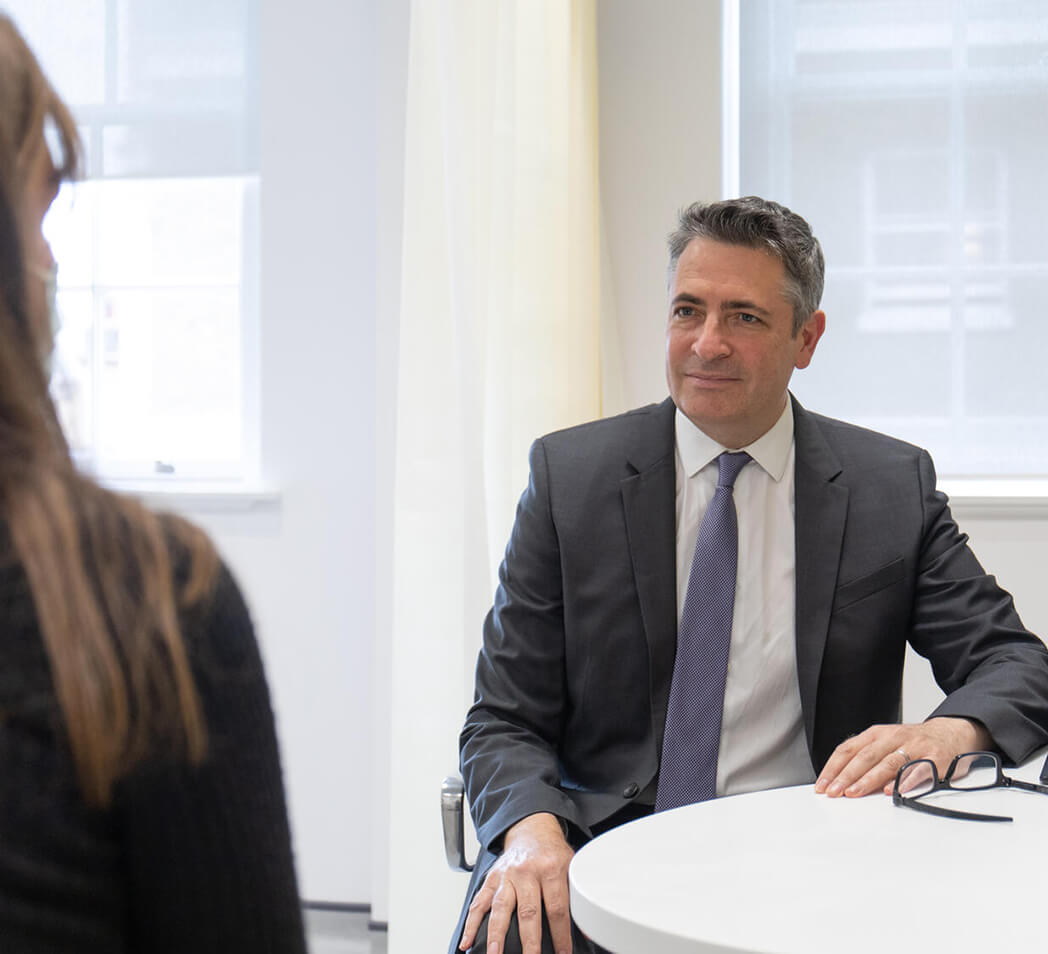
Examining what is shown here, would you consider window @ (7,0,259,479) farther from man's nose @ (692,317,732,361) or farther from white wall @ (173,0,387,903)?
man's nose @ (692,317,732,361)

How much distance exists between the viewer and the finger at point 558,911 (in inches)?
53.1

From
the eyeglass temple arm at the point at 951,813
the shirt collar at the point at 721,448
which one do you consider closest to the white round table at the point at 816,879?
the eyeglass temple arm at the point at 951,813

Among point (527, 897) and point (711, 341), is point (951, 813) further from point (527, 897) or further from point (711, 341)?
point (711, 341)

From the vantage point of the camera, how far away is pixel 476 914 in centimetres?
138

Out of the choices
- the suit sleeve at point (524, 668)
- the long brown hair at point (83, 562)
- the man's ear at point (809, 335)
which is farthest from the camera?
the man's ear at point (809, 335)

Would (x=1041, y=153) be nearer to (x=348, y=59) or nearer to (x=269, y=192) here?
(x=348, y=59)

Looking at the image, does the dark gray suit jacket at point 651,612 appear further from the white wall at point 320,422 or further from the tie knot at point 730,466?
the white wall at point 320,422

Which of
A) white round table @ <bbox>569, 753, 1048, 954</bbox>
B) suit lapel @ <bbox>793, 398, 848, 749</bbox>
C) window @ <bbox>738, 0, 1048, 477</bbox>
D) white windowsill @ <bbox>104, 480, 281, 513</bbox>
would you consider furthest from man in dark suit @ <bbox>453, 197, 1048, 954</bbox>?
white windowsill @ <bbox>104, 480, 281, 513</bbox>

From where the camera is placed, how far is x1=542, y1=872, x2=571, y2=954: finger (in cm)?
135

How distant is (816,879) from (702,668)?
0.68 m

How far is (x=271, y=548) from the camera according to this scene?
10.4ft

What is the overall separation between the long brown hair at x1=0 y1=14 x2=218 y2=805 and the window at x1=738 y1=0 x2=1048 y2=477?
272 cm

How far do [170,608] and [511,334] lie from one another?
5.80ft

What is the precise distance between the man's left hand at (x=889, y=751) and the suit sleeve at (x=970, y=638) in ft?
0.12
